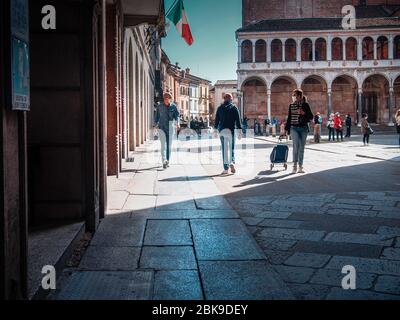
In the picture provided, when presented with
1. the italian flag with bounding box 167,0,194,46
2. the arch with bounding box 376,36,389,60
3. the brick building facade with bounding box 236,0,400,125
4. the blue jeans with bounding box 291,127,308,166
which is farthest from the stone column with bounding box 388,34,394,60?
the blue jeans with bounding box 291,127,308,166

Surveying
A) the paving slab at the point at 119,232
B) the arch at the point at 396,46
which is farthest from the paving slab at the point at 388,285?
the arch at the point at 396,46

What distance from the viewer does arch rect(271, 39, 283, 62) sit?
48.4 metres

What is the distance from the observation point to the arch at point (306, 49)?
48.3 metres

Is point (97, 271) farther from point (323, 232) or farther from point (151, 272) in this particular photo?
point (323, 232)

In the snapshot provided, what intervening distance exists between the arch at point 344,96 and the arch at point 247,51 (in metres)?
9.19

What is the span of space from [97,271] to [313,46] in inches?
1895

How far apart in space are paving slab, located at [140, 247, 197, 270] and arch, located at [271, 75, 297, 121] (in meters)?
46.2

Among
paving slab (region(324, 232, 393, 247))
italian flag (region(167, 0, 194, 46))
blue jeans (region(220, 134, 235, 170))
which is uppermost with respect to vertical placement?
italian flag (region(167, 0, 194, 46))

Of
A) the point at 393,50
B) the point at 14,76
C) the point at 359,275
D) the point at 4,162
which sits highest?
the point at 393,50

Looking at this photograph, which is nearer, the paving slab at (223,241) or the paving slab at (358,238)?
the paving slab at (223,241)

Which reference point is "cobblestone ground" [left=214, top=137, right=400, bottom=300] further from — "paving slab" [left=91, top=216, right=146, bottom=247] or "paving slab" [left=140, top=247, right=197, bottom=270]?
"paving slab" [left=91, top=216, right=146, bottom=247]

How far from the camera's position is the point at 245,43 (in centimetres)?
4841

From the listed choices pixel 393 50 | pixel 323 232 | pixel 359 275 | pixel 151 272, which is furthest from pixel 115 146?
pixel 393 50

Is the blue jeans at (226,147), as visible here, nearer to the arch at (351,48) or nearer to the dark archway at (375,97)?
the arch at (351,48)
